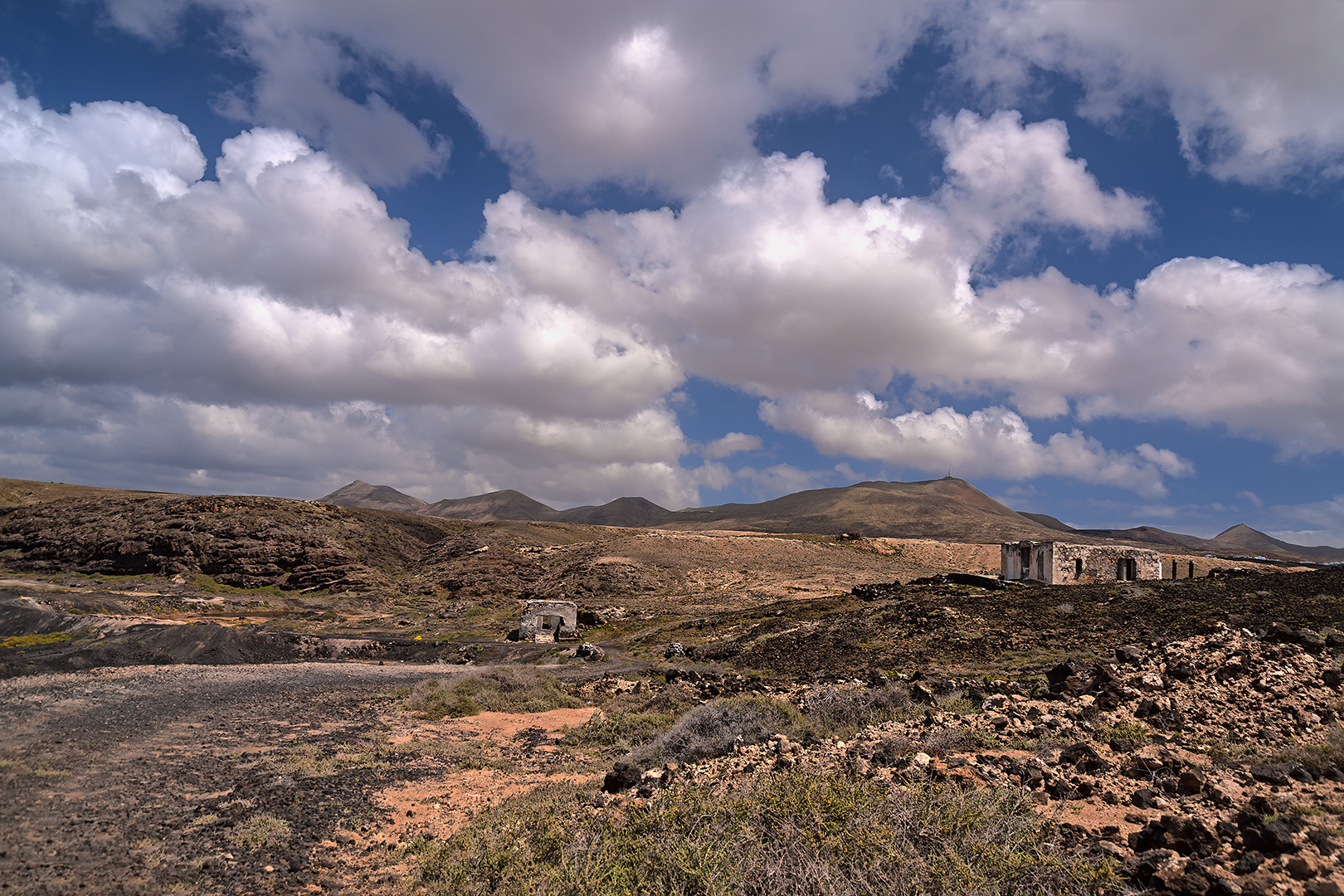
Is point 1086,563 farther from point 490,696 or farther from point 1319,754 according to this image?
point 490,696

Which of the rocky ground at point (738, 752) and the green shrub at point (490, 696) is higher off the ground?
the rocky ground at point (738, 752)

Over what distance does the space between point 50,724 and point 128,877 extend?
8.72m

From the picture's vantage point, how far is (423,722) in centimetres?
1509

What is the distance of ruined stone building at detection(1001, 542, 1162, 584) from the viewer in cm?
3192

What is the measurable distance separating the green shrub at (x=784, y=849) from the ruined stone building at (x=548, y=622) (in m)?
27.7

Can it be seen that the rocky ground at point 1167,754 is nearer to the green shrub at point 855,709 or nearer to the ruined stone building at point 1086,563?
the green shrub at point 855,709

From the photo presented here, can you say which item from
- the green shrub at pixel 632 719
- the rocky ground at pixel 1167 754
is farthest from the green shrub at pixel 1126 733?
the green shrub at pixel 632 719

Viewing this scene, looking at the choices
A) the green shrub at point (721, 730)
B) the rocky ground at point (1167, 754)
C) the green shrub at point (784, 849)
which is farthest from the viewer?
the green shrub at point (721, 730)

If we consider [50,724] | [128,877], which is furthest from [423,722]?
[128,877]

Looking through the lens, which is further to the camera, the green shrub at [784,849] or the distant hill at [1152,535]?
the distant hill at [1152,535]

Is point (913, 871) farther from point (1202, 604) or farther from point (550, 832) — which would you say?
point (1202, 604)

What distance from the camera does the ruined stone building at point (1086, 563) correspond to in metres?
31.9

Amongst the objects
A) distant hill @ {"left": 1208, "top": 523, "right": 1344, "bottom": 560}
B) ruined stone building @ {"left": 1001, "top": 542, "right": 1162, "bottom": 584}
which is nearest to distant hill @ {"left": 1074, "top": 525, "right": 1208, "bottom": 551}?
distant hill @ {"left": 1208, "top": 523, "right": 1344, "bottom": 560}

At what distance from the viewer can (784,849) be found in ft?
18.6
